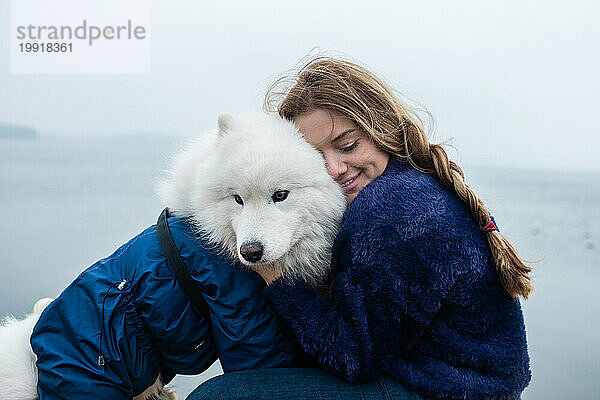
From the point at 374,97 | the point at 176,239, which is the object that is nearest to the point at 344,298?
the point at 176,239

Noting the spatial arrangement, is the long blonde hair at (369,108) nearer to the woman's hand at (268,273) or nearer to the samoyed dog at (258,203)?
the samoyed dog at (258,203)

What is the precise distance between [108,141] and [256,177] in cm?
156

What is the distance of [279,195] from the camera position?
1.56 m

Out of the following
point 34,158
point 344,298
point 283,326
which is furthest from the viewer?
point 34,158

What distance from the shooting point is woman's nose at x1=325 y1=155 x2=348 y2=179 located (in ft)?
5.36

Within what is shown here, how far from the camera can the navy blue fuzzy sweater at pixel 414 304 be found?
4.65 feet

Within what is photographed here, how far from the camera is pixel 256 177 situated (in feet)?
4.99

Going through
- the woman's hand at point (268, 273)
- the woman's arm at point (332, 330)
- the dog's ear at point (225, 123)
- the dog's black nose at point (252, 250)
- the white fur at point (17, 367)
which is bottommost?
the white fur at point (17, 367)

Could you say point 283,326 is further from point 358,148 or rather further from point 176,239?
point 358,148

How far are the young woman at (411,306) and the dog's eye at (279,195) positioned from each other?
0.19 m

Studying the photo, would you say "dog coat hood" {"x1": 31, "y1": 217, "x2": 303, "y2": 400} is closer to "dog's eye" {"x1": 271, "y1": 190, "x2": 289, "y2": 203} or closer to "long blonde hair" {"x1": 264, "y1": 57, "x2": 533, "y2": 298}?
"dog's eye" {"x1": 271, "y1": 190, "x2": 289, "y2": 203}

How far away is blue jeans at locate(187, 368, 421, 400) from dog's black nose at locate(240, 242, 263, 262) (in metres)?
0.33

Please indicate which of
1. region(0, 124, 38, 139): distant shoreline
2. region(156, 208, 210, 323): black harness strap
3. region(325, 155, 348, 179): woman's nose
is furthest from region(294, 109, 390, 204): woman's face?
region(0, 124, 38, 139): distant shoreline

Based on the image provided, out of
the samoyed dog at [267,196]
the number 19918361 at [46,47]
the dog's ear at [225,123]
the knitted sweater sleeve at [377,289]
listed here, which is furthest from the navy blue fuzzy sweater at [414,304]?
the number 19918361 at [46,47]
